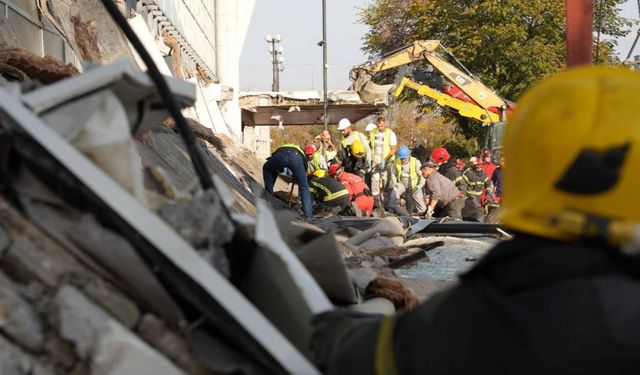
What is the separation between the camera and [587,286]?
1187 mm

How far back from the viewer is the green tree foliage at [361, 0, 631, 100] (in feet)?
→ 99.6

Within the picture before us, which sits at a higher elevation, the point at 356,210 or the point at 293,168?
the point at 293,168

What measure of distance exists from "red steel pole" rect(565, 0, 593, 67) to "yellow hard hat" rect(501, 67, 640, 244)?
4474 millimetres

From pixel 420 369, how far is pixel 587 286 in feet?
1.04

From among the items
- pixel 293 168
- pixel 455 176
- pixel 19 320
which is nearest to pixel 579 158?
pixel 19 320

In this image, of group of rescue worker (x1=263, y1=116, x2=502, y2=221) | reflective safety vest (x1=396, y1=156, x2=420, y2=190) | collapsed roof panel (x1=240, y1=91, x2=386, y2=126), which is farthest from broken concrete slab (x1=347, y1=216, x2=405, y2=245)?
collapsed roof panel (x1=240, y1=91, x2=386, y2=126)

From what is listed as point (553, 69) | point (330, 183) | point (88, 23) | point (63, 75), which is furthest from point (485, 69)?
point (63, 75)

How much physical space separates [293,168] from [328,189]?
717 millimetres

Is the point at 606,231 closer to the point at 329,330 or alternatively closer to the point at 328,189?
the point at 329,330

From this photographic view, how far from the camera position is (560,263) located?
1203 mm

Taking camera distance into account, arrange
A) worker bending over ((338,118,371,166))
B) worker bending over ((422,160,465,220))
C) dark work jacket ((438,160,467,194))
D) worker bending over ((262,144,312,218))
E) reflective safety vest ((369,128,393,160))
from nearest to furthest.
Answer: worker bending over ((262,144,312,218)), worker bending over ((422,160,465,220)), worker bending over ((338,118,371,166)), reflective safety vest ((369,128,393,160)), dark work jacket ((438,160,467,194))

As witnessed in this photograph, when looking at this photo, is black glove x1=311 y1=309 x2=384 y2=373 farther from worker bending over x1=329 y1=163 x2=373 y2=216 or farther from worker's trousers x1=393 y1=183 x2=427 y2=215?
worker's trousers x1=393 y1=183 x2=427 y2=215

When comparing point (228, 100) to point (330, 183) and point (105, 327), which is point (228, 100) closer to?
point (330, 183)

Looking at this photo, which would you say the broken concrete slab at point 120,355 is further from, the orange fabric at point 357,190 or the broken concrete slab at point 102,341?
the orange fabric at point 357,190
